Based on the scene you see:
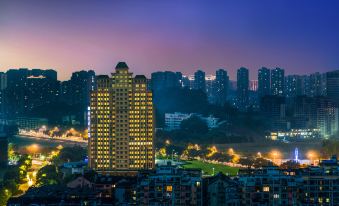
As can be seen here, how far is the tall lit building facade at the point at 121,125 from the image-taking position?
15.3 metres

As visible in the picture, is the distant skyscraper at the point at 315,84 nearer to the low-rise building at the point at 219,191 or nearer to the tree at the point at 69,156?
the tree at the point at 69,156

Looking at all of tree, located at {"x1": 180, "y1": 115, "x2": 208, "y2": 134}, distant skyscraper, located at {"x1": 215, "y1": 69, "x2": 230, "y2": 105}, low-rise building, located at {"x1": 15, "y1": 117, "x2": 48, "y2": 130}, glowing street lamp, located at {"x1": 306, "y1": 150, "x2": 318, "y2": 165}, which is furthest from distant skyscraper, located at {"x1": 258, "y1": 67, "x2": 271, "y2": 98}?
glowing street lamp, located at {"x1": 306, "y1": 150, "x2": 318, "y2": 165}

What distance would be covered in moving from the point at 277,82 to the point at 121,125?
21.2 m

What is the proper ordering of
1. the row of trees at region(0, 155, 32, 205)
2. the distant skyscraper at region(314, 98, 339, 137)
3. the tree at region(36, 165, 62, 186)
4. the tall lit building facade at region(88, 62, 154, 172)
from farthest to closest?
the distant skyscraper at region(314, 98, 339, 137) < the tall lit building facade at region(88, 62, 154, 172) < the tree at region(36, 165, 62, 186) < the row of trees at region(0, 155, 32, 205)

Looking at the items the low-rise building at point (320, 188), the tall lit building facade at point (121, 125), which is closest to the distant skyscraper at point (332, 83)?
the tall lit building facade at point (121, 125)

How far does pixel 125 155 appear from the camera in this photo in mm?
15320

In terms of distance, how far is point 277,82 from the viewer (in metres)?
35.8

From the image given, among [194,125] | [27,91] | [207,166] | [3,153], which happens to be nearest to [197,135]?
[194,125]

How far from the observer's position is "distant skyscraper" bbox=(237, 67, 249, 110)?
36.2 m

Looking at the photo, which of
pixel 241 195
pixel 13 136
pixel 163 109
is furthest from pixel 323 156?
pixel 163 109

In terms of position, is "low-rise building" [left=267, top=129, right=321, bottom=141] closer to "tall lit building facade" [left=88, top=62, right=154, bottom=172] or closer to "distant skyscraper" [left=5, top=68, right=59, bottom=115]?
"distant skyscraper" [left=5, top=68, right=59, bottom=115]

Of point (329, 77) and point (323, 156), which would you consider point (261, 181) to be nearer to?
point (323, 156)

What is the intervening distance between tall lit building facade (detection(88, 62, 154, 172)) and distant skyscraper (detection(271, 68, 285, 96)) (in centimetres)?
2061

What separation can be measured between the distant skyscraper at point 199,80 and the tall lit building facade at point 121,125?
67.4ft
